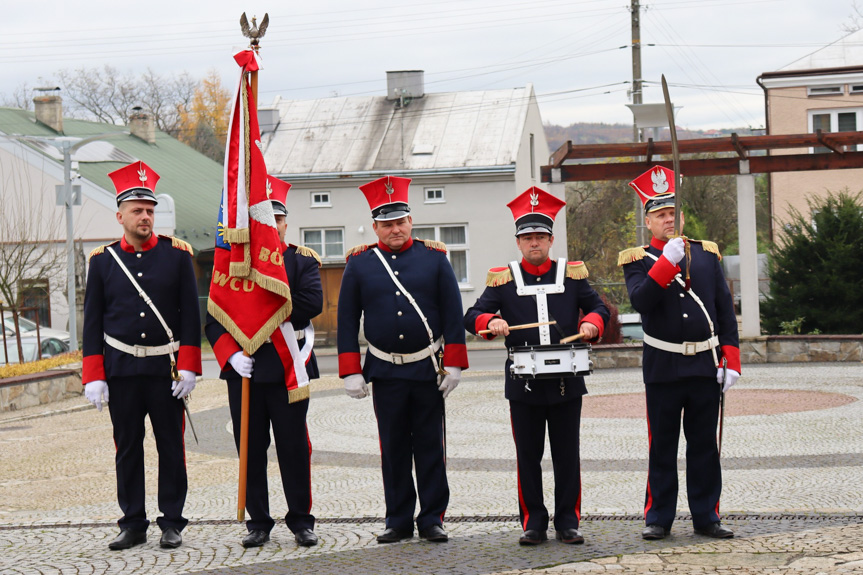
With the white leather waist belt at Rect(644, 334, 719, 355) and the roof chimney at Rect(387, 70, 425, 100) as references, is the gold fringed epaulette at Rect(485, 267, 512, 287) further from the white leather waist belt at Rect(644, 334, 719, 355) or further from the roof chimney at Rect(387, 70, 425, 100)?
Result: the roof chimney at Rect(387, 70, 425, 100)

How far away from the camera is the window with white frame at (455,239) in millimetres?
34719

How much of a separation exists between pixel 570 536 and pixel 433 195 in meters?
28.7

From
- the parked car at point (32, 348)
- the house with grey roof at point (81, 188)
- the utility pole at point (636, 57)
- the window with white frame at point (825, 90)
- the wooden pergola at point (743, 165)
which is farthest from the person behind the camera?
the house with grey roof at point (81, 188)

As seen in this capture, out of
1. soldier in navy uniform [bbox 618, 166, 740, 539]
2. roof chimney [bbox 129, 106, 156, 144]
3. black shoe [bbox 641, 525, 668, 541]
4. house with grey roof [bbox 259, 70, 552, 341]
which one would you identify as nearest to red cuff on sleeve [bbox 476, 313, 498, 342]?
soldier in navy uniform [bbox 618, 166, 740, 539]

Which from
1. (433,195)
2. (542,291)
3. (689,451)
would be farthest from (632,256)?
(433,195)

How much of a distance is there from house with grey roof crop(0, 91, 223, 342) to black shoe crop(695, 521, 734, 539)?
1019 inches

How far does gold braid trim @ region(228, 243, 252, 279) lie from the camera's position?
6.82m

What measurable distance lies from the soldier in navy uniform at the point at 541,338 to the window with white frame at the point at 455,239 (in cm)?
2780

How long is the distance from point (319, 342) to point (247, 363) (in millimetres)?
27611

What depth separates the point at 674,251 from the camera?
21.0 feet

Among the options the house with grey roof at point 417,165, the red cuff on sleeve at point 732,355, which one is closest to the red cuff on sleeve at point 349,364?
the red cuff on sleeve at point 732,355

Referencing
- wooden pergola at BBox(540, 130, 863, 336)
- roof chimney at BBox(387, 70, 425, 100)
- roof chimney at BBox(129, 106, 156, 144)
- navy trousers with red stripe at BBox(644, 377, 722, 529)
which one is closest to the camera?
navy trousers with red stripe at BBox(644, 377, 722, 529)

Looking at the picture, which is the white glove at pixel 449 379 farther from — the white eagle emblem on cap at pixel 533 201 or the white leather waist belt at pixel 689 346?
the white leather waist belt at pixel 689 346

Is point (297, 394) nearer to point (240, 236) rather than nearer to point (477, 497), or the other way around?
point (240, 236)
